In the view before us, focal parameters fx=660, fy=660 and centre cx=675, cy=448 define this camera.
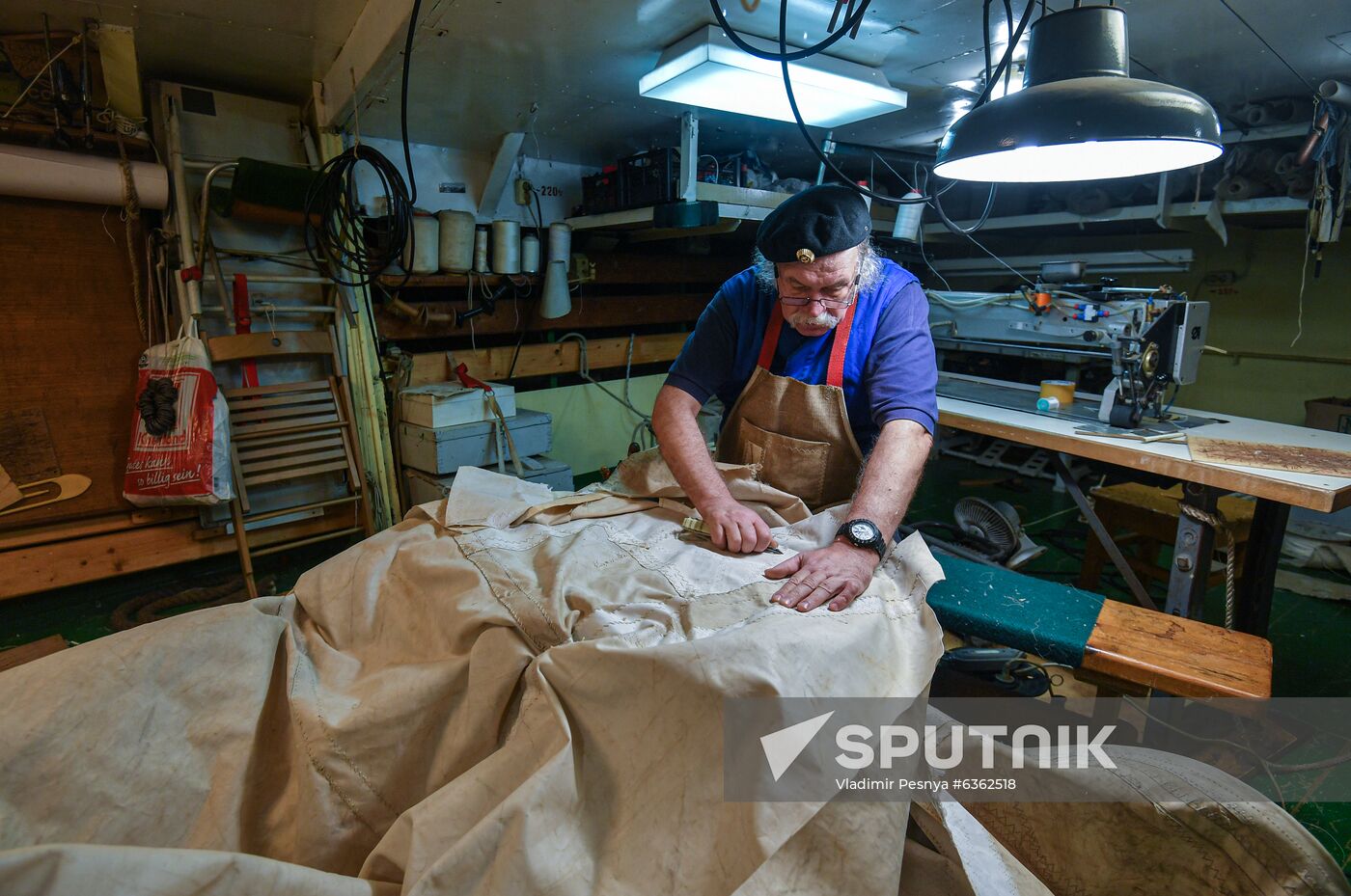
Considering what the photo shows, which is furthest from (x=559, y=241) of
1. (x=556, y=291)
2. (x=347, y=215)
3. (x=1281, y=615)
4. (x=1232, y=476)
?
(x=1281, y=615)

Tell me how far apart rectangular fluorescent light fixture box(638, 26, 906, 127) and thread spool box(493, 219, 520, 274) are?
1373 millimetres

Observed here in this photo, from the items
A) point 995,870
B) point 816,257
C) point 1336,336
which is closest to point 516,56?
point 816,257

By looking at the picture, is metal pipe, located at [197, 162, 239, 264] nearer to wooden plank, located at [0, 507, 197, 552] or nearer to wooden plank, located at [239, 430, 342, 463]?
wooden plank, located at [239, 430, 342, 463]

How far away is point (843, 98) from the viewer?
2867mm

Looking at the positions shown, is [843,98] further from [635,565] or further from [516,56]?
[635,565]

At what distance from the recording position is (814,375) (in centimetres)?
185

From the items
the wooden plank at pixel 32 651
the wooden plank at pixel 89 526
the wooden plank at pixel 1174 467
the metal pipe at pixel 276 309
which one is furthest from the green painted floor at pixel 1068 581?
the metal pipe at pixel 276 309

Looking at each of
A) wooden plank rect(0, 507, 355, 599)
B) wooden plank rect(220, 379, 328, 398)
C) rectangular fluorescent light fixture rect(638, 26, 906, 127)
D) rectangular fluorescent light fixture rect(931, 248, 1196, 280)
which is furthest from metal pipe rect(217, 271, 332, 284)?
rectangular fluorescent light fixture rect(931, 248, 1196, 280)

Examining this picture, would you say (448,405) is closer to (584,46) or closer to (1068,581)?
(584,46)

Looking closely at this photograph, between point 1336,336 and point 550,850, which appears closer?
point 550,850

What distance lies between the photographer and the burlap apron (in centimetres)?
180

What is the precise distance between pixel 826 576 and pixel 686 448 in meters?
0.62

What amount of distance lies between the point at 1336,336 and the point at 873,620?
5020mm

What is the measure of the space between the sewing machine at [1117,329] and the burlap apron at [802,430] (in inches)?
61.4
